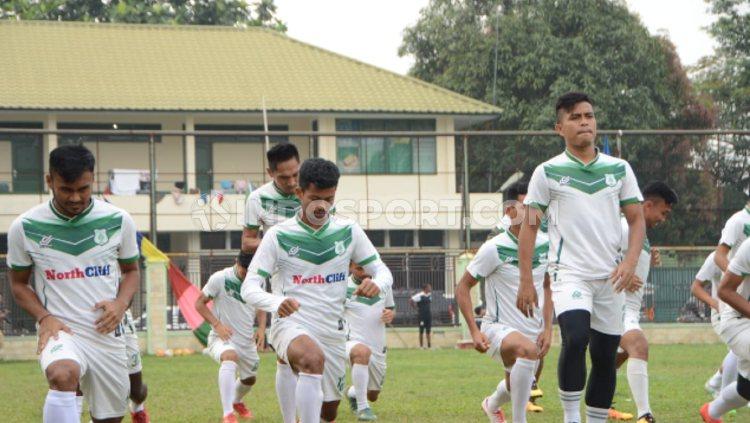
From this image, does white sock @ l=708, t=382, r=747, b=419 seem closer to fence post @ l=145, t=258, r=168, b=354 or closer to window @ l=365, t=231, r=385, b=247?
fence post @ l=145, t=258, r=168, b=354

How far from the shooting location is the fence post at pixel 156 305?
1090 inches

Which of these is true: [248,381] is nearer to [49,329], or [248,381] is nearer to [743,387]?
[743,387]

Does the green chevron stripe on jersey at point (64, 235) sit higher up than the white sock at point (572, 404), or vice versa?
the green chevron stripe on jersey at point (64, 235)

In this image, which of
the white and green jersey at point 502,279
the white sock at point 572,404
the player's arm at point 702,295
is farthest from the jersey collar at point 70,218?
the player's arm at point 702,295

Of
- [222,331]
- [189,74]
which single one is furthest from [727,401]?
[189,74]

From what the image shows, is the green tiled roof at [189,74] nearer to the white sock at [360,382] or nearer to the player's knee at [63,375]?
the white sock at [360,382]

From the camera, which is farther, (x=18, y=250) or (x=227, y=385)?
(x=227, y=385)

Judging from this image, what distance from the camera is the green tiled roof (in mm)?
40594

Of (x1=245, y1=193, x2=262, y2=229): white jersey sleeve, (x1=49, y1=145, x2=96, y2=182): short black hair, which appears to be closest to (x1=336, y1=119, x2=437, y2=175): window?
(x1=245, y1=193, x2=262, y2=229): white jersey sleeve

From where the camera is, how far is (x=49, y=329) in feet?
26.4

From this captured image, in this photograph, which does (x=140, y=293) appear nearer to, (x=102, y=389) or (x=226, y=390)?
(x=226, y=390)

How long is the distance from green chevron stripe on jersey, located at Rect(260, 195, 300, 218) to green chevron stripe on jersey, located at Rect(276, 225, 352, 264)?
2.63m

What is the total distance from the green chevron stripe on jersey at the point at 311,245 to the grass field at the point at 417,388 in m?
4.09

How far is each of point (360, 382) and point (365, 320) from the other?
872 millimetres
